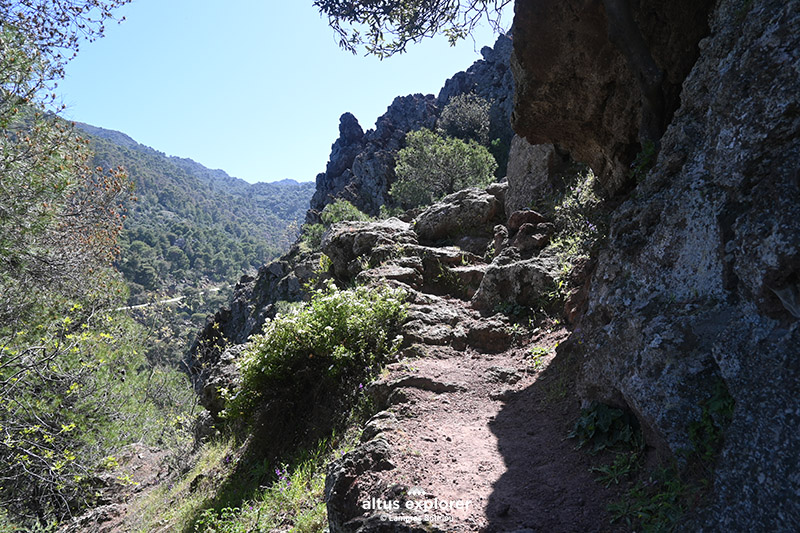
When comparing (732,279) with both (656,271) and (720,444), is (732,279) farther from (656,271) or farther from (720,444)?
(720,444)

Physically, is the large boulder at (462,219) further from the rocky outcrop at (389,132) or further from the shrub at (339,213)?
the rocky outcrop at (389,132)

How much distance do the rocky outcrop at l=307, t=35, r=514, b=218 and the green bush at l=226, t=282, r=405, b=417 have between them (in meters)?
32.9

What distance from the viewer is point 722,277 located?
241 centimetres

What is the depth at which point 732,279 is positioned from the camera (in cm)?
234

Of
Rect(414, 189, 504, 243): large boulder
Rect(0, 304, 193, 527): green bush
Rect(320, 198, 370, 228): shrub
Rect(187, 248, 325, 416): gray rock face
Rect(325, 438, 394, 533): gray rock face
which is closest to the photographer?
Rect(325, 438, 394, 533): gray rock face

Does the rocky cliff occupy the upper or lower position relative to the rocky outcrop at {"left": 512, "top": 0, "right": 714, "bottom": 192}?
lower

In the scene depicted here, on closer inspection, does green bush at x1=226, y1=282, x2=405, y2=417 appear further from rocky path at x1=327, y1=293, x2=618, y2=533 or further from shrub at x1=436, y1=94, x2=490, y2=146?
shrub at x1=436, y1=94, x2=490, y2=146

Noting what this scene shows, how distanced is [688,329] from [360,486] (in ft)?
7.65

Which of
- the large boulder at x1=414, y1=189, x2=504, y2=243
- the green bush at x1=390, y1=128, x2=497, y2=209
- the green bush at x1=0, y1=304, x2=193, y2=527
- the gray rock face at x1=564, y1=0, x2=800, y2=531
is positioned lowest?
the green bush at x1=0, y1=304, x2=193, y2=527

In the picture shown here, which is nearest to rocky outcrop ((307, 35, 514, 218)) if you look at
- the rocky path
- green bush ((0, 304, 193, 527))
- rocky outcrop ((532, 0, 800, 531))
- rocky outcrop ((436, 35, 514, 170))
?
rocky outcrop ((436, 35, 514, 170))

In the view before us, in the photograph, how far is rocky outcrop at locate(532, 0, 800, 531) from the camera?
1.82 meters

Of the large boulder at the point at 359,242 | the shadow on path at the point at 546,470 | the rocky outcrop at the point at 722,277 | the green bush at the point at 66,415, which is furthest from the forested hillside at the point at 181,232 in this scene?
the rocky outcrop at the point at 722,277

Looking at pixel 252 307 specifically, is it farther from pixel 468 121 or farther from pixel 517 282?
pixel 468 121

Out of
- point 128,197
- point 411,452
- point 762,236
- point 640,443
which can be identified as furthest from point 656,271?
point 128,197
